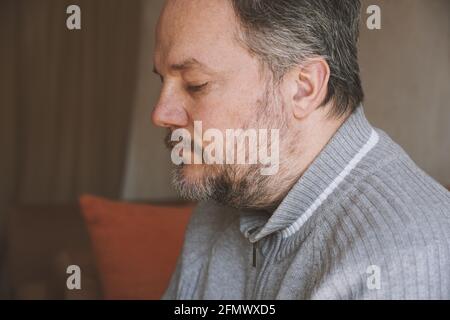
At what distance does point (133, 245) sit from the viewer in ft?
6.04

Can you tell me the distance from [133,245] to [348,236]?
3.59ft

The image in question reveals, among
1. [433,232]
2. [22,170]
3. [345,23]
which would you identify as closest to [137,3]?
[22,170]

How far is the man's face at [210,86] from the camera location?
0.92 meters

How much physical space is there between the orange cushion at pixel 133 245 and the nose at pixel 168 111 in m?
0.93

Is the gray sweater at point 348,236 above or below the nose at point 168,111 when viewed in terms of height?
below

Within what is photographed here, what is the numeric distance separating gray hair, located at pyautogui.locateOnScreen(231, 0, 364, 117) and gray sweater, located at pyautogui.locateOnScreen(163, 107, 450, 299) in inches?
3.8

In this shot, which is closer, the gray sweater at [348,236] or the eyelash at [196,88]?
the gray sweater at [348,236]

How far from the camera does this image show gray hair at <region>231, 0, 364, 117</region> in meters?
0.91

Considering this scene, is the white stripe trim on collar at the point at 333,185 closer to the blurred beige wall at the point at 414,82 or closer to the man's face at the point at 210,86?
the man's face at the point at 210,86

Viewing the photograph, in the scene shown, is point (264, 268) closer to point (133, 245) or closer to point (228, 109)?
point (228, 109)

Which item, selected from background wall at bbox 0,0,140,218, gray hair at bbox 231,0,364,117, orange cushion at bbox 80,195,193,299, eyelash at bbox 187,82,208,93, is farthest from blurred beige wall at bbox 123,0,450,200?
background wall at bbox 0,0,140,218

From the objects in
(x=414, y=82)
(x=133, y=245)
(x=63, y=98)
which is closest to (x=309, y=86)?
(x=414, y=82)

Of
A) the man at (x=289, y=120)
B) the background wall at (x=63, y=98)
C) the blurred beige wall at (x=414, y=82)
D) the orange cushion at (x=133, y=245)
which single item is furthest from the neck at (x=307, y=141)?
the background wall at (x=63, y=98)
